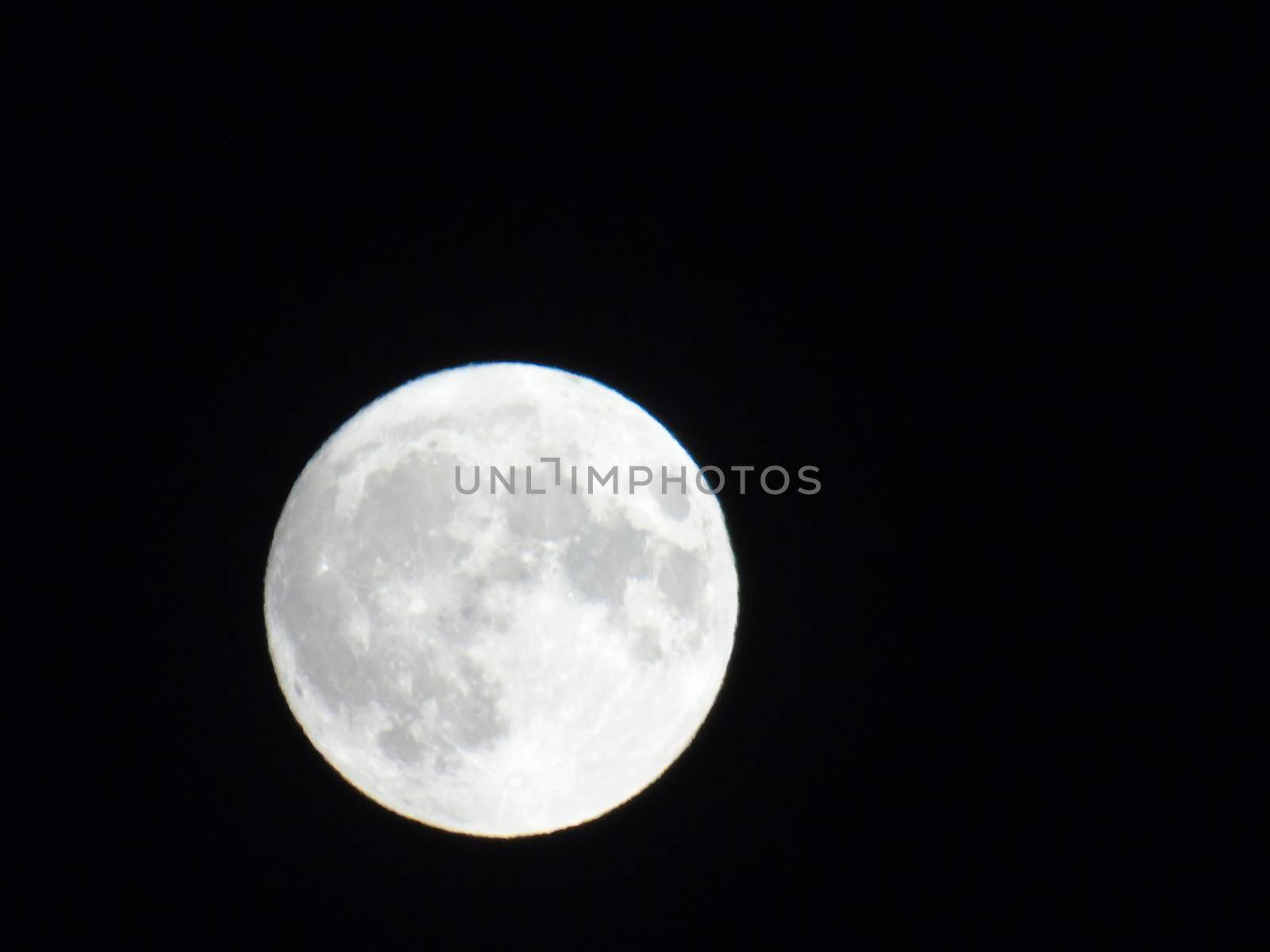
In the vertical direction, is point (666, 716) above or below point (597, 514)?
below

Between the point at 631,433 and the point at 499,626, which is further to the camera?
the point at 631,433

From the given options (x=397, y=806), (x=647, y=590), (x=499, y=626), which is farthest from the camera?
(x=397, y=806)

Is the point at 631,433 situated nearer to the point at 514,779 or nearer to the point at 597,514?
the point at 597,514

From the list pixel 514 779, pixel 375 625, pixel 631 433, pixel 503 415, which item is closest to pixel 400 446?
pixel 503 415

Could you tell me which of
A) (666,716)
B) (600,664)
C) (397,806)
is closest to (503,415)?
(600,664)

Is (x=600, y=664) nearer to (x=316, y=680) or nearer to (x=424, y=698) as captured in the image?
(x=424, y=698)

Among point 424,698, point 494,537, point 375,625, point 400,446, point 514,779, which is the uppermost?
point 400,446

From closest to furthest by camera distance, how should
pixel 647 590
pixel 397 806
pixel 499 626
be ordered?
1. pixel 499 626
2. pixel 647 590
3. pixel 397 806
